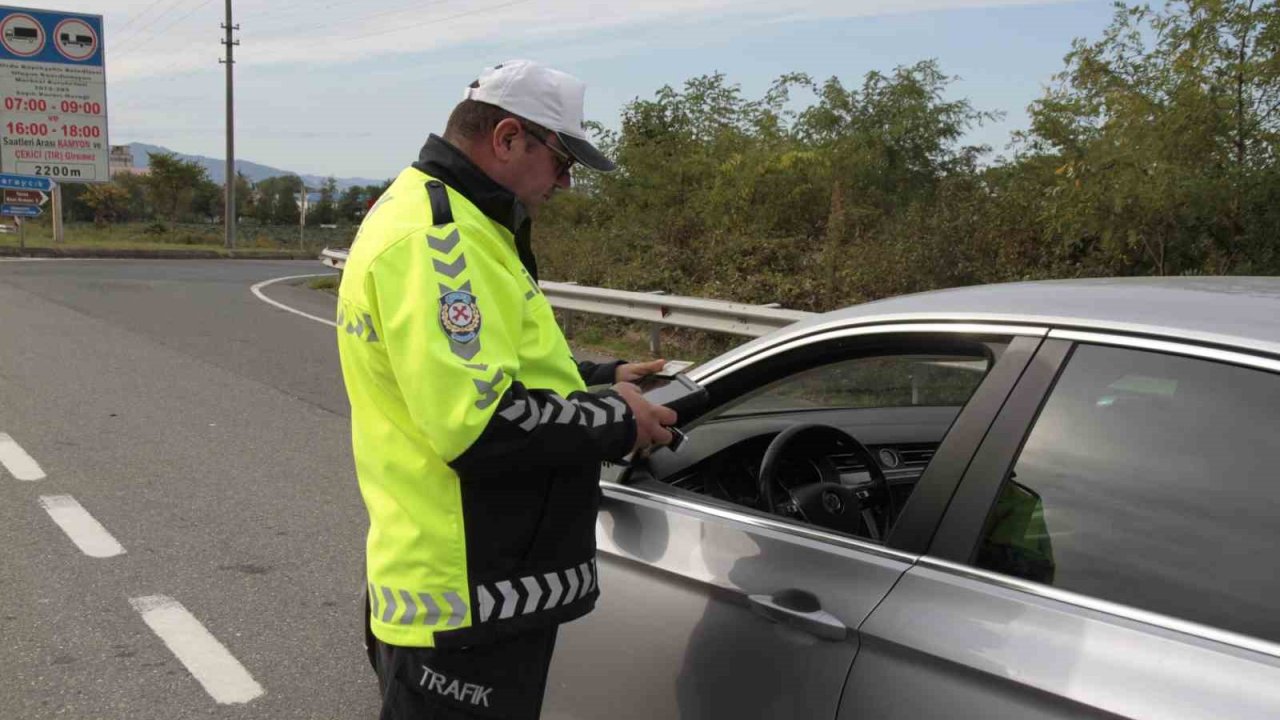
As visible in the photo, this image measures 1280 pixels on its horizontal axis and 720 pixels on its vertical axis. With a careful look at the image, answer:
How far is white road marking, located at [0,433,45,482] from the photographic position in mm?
6098

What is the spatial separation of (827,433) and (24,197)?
30730 mm

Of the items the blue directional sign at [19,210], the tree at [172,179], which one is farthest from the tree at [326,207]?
the blue directional sign at [19,210]

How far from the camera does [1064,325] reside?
191 centimetres

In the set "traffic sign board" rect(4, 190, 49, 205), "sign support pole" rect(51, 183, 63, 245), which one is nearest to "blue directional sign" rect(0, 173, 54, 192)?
"traffic sign board" rect(4, 190, 49, 205)

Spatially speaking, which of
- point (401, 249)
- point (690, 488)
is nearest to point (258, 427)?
point (690, 488)

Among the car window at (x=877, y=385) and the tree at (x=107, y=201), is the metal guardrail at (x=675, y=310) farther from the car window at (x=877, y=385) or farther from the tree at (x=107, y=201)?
the tree at (x=107, y=201)

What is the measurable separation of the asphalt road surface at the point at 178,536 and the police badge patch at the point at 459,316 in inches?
85.5

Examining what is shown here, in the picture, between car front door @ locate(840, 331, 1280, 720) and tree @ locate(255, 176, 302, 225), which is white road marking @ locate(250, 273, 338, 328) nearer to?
car front door @ locate(840, 331, 1280, 720)

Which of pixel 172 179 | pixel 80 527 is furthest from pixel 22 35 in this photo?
pixel 172 179

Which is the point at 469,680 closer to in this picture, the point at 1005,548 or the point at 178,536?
the point at 1005,548

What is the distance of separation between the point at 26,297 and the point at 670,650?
16.3 meters

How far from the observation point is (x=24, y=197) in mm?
28219

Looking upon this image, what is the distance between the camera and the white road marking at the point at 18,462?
20.0ft

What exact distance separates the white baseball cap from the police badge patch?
1.26 ft
